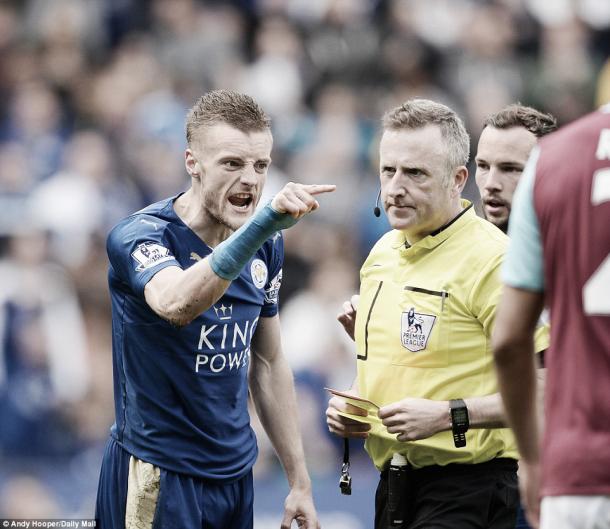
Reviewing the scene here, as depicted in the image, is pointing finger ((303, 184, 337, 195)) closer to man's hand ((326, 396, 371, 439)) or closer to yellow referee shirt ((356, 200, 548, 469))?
yellow referee shirt ((356, 200, 548, 469))

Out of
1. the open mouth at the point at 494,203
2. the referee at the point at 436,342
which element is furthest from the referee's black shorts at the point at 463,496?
the open mouth at the point at 494,203

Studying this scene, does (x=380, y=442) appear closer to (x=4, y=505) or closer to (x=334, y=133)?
(x=4, y=505)

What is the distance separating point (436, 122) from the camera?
14.4ft

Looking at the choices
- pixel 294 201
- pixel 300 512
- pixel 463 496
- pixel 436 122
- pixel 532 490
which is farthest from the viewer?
pixel 300 512

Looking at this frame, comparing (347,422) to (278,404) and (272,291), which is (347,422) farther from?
(272,291)

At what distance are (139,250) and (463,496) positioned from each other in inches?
62.5

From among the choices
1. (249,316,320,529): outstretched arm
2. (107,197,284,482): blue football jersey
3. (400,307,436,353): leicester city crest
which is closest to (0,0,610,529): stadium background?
(249,316,320,529): outstretched arm

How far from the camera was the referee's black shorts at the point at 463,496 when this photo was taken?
425 cm

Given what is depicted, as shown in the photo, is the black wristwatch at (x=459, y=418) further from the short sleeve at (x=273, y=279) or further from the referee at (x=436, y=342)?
the short sleeve at (x=273, y=279)

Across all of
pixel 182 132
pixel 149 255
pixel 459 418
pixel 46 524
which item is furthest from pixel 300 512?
pixel 182 132

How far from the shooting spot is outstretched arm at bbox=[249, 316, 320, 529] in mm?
4781

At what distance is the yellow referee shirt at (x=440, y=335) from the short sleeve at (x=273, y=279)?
492 millimetres

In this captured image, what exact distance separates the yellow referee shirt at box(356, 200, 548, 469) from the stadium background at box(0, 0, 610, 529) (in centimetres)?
337

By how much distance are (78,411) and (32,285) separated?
1140 millimetres
